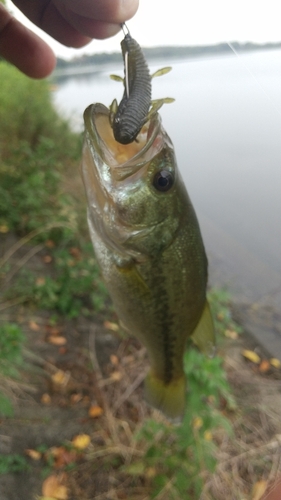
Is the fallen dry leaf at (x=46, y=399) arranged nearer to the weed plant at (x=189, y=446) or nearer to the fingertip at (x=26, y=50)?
the weed plant at (x=189, y=446)

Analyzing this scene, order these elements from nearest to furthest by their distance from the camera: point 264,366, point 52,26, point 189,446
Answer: point 52,26 < point 189,446 < point 264,366

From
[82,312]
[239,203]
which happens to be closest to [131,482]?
[82,312]

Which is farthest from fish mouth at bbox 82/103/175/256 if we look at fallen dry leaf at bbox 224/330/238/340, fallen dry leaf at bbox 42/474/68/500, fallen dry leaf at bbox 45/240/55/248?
fallen dry leaf at bbox 45/240/55/248

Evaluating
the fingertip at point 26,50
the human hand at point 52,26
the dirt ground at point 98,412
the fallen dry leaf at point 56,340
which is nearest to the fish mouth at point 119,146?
the human hand at point 52,26

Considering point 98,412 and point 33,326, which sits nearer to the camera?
point 98,412

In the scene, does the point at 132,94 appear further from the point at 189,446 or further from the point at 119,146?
the point at 189,446

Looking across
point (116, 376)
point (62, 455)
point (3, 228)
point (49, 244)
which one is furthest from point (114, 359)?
point (3, 228)

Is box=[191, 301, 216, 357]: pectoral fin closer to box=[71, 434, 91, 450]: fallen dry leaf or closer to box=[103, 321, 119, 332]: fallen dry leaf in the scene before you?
box=[71, 434, 91, 450]: fallen dry leaf
